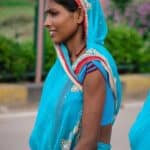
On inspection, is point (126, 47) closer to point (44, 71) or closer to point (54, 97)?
point (44, 71)

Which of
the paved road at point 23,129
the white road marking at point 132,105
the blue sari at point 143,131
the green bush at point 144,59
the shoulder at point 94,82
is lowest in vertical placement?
the white road marking at point 132,105

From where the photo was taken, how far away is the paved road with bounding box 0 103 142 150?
7.49 metres

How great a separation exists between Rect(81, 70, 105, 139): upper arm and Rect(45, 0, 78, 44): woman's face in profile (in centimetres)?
22

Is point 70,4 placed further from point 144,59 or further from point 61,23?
point 144,59

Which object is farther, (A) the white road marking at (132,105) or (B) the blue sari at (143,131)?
(A) the white road marking at (132,105)

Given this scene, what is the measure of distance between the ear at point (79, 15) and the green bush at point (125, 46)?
6999 mm

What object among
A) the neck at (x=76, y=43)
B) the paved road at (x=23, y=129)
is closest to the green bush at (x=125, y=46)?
the paved road at (x=23, y=129)

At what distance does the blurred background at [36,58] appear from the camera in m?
8.51

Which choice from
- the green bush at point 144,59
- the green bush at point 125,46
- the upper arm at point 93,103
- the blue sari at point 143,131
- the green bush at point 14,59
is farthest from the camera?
the green bush at point 144,59

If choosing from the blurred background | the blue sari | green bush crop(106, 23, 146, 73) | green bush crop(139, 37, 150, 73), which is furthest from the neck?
green bush crop(139, 37, 150, 73)

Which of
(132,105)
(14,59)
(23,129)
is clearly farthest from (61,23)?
(132,105)

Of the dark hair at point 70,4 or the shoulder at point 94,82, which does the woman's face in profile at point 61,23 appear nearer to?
the dark hair at point 70,4

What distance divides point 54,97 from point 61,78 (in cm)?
10

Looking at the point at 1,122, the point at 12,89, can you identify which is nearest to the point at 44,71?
the point at 12,89
